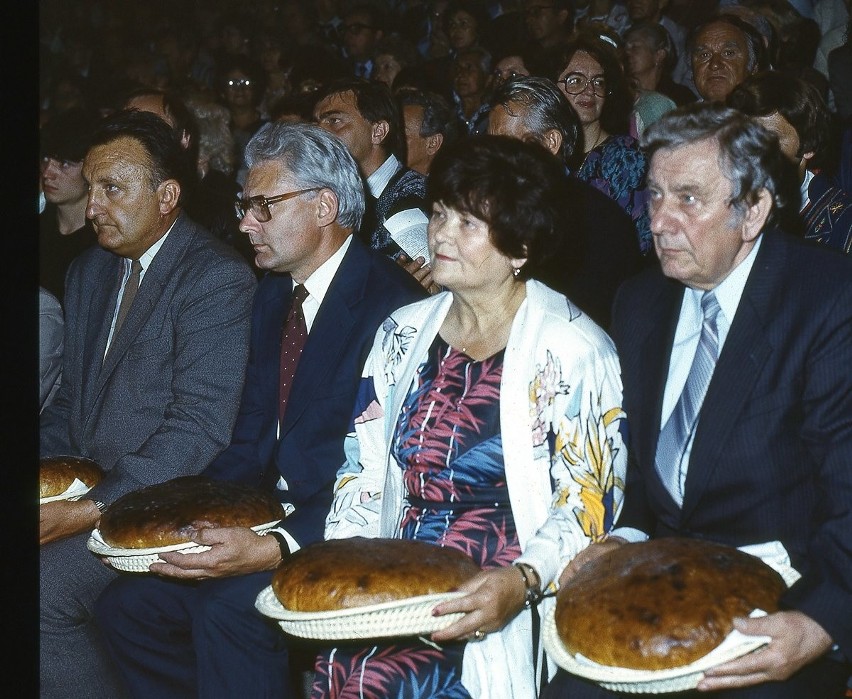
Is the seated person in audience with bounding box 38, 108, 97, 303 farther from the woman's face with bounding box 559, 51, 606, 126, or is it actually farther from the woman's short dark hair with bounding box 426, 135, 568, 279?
the woman's short dark hair with bounding box 426, 135, 568, 279

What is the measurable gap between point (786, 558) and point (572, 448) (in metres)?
0.48

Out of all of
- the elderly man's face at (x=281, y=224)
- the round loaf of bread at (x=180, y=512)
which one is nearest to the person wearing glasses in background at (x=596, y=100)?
the elderly man's face at (x=281, y=224)

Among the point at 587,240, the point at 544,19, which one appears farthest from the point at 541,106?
the point at 544,19

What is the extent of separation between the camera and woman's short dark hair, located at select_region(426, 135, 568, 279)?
2.35 m

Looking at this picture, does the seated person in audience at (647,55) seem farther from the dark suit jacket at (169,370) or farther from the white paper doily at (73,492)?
the white paper doily at (73,492)

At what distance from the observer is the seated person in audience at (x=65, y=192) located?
4664 millimetres

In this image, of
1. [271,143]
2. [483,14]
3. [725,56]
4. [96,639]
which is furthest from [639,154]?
[483,14]

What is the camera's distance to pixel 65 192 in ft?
15.4

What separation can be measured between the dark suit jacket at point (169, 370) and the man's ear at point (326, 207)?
0.39 metres

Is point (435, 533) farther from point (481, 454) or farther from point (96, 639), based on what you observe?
point (96, 639)

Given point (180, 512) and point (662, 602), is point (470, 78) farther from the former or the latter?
point (662, 602)

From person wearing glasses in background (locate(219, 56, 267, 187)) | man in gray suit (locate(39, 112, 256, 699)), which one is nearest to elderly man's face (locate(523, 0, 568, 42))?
person wearing glasses in background (locate(219, 56, 267, 187))

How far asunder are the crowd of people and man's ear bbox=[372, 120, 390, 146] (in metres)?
0.01

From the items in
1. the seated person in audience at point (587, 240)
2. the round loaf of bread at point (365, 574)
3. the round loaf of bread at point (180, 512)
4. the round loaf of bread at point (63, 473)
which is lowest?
the round loaf of bread at point (63, 473)
